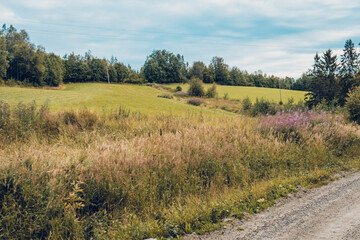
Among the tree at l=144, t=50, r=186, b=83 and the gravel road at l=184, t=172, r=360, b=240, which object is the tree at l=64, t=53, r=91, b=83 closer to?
the tree at l=144, t=50, r=186, b=83

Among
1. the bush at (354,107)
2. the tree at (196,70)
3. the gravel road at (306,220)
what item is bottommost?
the gravel road at (306,220)

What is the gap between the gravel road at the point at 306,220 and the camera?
3771 mm

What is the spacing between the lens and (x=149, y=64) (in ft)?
330

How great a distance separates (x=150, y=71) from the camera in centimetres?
9925

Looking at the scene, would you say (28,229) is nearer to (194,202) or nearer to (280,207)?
(194,202)

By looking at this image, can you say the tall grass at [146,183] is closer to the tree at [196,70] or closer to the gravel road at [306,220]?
the gravel road at [306,220]

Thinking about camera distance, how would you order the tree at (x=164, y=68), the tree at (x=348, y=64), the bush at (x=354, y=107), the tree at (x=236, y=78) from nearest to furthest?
the bush at (x=354, y=107) → the tree at (x=348, y=64) → the tree at (x=164, y=68) → the tree at (x=236, y=78)

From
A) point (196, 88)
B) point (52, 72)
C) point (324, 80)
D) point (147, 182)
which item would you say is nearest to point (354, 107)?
point (147, 182)

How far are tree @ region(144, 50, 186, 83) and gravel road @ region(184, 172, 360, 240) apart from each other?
95.5 metres

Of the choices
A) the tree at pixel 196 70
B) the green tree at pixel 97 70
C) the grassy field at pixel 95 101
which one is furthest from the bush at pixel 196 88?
the tree at pixel 196 70

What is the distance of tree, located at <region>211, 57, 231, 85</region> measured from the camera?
11000 centimetres

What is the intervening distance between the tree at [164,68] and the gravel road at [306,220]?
313 feet

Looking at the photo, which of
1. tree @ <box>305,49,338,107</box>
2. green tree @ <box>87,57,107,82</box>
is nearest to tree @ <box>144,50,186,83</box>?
green tree @ <box>87,57,107,82</box>

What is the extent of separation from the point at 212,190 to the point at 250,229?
178cm
